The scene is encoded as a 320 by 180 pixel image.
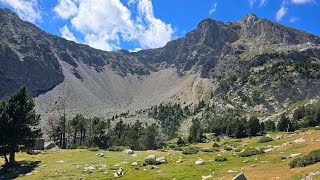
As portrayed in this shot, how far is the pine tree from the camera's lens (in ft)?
215

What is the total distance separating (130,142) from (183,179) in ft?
258

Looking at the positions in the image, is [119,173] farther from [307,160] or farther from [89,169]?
[307,160]

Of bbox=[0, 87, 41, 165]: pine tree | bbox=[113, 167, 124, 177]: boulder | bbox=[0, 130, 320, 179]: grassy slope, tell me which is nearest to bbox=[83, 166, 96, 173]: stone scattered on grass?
bbox=[0, 130, 320, 179]: grassy slope

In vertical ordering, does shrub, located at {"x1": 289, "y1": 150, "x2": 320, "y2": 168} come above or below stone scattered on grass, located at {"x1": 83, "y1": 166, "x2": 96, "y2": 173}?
above

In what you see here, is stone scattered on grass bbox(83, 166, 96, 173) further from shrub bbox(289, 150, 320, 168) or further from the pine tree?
shrub bbox(289, 150, 320, 168)

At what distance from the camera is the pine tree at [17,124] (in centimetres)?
6542

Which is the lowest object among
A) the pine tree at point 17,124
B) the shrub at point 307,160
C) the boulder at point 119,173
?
the boulder at point 119,173

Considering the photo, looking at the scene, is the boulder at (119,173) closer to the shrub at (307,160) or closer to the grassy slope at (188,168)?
the grassy slope at (188,168)

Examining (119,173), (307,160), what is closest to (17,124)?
(119,173)

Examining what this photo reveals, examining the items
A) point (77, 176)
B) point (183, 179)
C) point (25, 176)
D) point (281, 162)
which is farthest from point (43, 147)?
point (281, 162)

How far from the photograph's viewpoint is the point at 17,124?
2670 inches

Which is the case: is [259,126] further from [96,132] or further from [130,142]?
[96,132]

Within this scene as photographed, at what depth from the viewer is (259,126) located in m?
134

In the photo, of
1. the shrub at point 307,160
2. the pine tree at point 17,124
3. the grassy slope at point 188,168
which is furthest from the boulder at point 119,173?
the pine tree at point 17,124
